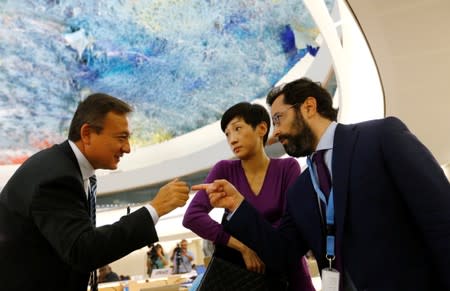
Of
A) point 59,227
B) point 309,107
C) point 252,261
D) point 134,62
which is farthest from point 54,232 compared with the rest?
point 134,62

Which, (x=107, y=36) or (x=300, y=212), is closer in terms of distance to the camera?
(x=300, y=212)

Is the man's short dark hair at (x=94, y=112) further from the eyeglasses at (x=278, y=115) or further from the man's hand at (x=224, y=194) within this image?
the eyeglasses at (x=278, y=115)

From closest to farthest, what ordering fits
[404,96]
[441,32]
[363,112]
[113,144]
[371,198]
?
[371,198] → [113,144] → [441,32] → [404,96] → [363,112]

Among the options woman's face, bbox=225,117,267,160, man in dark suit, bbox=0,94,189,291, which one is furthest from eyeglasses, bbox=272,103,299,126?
man in dark suit, bbox=0,94,189,291

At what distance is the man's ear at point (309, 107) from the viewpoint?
175cm

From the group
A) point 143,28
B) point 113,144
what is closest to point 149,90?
point 143,28

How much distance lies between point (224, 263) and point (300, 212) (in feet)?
1.13

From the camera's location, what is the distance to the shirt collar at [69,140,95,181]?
175cm

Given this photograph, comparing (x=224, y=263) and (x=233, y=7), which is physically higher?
(x=233, y=7)

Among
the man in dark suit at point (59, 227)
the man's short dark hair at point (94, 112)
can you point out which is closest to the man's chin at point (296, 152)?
the man in dark suit at point (59, 227)

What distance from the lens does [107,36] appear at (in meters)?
17.7

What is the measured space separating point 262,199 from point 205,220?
25cm

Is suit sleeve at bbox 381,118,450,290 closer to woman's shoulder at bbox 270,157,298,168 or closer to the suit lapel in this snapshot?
the suit lapel

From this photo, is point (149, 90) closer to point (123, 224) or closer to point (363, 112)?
point (363, 112)
